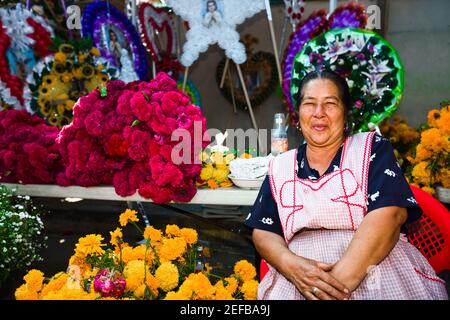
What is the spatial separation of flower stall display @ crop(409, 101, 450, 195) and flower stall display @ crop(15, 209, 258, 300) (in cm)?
162

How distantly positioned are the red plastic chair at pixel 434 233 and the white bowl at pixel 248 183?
2.85ft

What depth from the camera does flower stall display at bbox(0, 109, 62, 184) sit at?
2602 millimetres

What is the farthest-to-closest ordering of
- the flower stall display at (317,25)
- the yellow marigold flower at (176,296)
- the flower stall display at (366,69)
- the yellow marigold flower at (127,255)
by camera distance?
the flower stall display at (317,25)
the flower stall display at (366,69)
the yellow marigold flower at (127,255)
the yellow marigold flower at (176,296)

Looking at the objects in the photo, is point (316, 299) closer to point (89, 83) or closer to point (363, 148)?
point (363, 148)

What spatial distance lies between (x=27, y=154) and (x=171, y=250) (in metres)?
1.62

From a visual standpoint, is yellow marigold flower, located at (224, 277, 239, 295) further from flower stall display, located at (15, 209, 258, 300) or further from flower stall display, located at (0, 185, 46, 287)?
flower stall display, located at (0, 185, 46, 287)

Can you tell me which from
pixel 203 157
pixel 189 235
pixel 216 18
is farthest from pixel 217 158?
pixel 216 18

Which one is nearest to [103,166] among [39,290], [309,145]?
[39,290]

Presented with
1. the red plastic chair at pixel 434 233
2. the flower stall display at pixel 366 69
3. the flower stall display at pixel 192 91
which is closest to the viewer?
the red plastic chair at pixel 434 233

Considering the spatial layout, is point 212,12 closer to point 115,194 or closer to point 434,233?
point 115,194

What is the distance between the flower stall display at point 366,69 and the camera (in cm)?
294

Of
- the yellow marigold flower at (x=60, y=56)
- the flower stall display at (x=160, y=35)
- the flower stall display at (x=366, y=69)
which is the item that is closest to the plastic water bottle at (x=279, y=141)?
the flower stall display at (x=366, y=69)

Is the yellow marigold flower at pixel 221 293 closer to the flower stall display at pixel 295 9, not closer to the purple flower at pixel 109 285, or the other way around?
the purple flower at pixel 109 285
